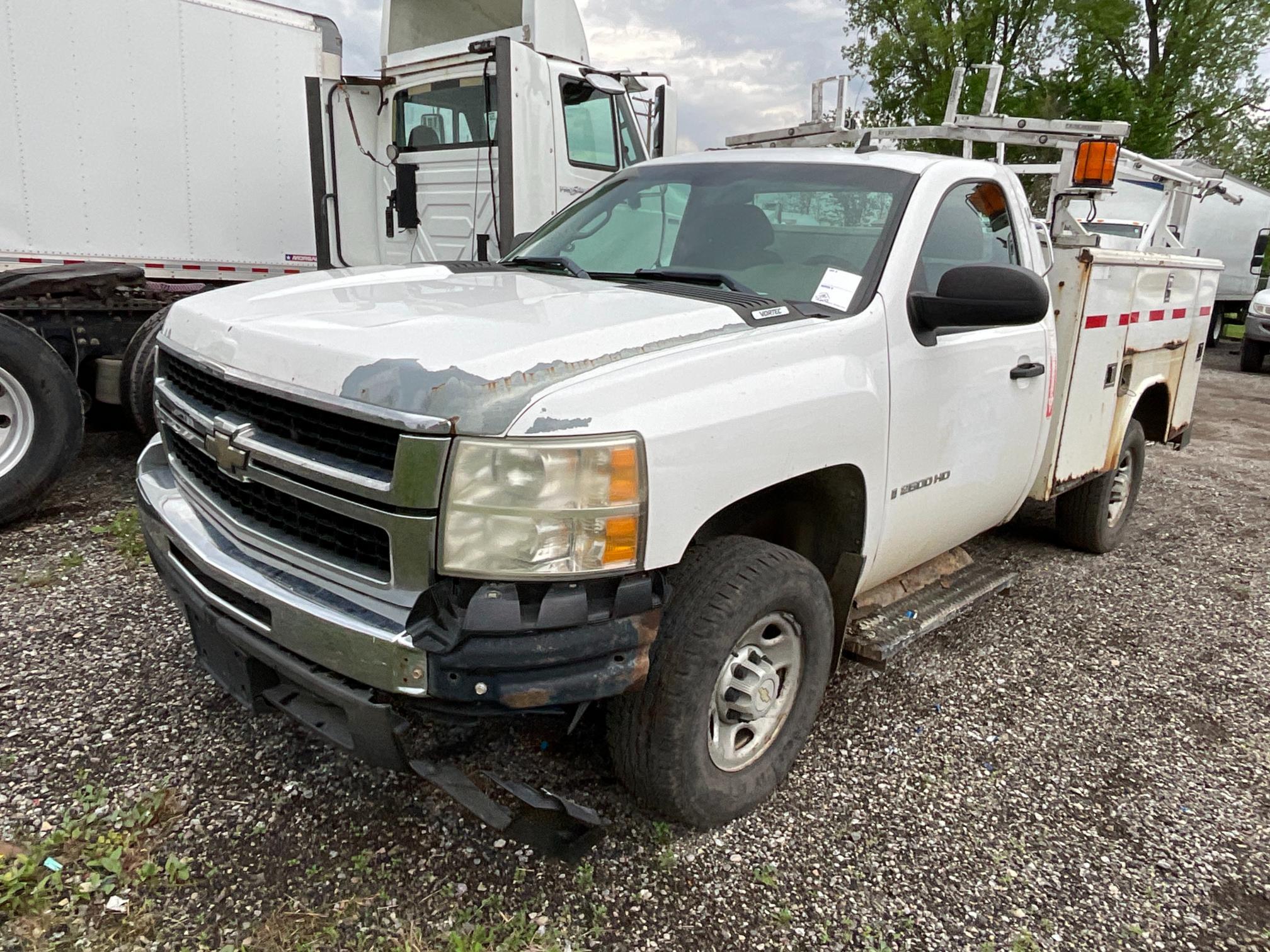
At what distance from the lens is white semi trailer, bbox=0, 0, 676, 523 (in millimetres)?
6027

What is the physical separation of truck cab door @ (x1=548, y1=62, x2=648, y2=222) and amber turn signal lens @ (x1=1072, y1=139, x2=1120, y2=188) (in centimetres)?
319

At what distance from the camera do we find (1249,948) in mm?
2367

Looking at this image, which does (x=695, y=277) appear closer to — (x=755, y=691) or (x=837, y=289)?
(x=837, y=289)

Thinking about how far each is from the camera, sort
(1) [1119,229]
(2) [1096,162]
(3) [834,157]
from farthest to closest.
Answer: (1) [1119,229]
(2) [1096,162]
(3) [834,157]

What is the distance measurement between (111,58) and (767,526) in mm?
6116

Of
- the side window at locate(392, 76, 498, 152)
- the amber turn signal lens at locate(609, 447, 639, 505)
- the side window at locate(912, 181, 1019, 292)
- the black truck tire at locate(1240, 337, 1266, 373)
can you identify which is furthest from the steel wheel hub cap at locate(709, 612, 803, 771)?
the black truck tire at locate(1240, 337, 1266, 373)

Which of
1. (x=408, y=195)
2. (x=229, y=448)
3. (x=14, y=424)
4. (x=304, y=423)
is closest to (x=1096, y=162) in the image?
(x=304, y=423)

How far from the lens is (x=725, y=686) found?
2531 mm

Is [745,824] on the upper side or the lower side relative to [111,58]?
lower

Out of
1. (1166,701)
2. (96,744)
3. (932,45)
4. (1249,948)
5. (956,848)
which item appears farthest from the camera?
(932,45)

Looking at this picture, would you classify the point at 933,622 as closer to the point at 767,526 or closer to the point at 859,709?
the point at 859,709

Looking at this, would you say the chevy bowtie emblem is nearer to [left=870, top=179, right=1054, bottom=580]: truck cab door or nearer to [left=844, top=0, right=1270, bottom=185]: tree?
[left=870, top=179, right=1054, bottom=580]: truck cab door

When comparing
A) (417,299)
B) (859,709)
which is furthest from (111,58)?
(859,709)

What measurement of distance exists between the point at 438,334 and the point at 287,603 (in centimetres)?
75
